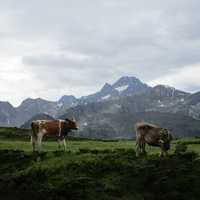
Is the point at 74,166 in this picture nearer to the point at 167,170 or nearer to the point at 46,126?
the point at 167,170

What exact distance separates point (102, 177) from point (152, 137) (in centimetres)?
727

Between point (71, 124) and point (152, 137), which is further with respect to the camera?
point (71, 124)

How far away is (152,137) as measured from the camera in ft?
128

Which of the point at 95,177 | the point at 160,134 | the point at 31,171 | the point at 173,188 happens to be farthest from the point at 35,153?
the point at 173,188

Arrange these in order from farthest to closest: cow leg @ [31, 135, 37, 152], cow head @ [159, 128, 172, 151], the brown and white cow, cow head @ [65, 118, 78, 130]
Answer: cow head @ [65, 118, 78, 130]
the brown and white cow
cow leg @ [31, 135, 37, 152]
cow head @ [159, 128, 172, 151]

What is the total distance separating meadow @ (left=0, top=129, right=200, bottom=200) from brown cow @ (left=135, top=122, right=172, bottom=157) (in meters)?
1.21

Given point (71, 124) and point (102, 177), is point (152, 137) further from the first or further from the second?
point (71, 124)

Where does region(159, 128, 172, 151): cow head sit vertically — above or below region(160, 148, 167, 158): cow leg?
above

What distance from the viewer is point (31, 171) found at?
114ft

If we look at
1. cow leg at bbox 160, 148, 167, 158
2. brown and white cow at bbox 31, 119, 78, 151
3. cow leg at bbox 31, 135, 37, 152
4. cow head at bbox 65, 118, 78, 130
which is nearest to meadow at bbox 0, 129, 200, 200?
cow leg at bbox 160, 148, 167, 158

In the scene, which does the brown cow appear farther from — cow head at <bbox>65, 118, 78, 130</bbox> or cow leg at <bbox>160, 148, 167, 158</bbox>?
cow head at <bbox>65, 118, 78, 130</bbox>

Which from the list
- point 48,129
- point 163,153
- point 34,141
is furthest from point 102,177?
point 48,129

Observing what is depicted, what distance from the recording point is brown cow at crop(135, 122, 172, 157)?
126 feet

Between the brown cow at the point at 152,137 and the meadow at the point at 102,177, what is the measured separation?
121 centimetres
